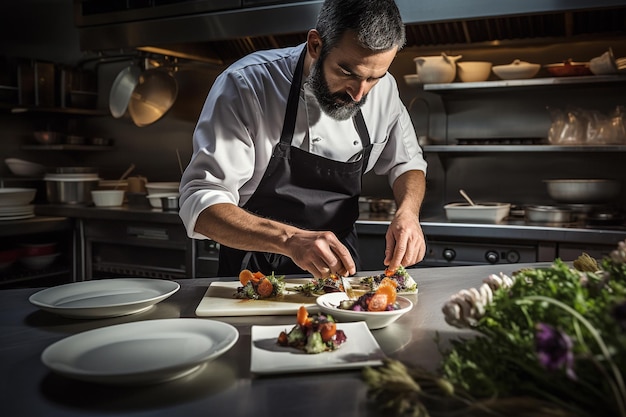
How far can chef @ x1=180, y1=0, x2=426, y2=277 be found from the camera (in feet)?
5.80

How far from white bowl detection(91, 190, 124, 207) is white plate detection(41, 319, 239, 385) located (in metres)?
2.78

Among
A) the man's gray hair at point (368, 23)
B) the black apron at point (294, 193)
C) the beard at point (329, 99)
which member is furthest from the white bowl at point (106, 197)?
the man's gray hair at point (368, 23)

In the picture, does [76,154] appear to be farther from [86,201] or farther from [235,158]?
[235,158]

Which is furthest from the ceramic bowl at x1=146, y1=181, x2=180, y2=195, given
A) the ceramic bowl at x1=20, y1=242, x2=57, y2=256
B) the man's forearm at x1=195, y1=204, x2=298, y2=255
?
the man's forearm at x1=195, y1=204, x2=298, y2=255

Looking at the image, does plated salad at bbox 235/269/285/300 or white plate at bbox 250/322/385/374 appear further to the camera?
plated salad at bbox 235/269/285/300

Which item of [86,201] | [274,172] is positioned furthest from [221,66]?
[274,172]

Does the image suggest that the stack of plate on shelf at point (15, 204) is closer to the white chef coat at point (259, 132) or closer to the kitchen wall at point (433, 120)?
the kitchen wall at point (433, 120)

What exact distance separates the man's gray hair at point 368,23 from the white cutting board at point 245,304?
76 centimetres

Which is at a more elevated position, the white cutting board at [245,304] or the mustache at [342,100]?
the mustache at [342,100]

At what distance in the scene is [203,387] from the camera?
38.7 inches

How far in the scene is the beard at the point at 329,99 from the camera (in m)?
2.00

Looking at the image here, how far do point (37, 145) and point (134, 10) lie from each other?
134cm

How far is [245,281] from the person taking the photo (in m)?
1.59

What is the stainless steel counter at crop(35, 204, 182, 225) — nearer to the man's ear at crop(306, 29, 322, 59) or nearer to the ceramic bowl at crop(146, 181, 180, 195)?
the ceramic bowl at crop(146, 181, 180, 195)
